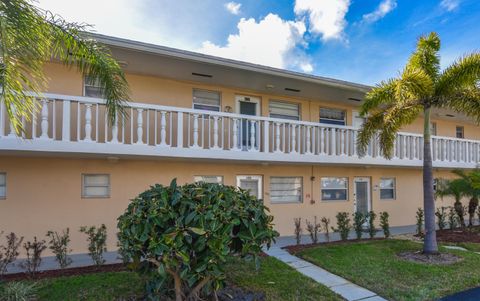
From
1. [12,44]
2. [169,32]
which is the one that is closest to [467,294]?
[12,44]

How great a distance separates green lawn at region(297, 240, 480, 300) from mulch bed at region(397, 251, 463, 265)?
185 millimetres

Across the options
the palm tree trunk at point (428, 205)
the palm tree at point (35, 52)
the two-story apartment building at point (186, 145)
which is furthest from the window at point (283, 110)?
the palm tree at point (35, 52)

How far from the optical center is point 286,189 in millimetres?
11086

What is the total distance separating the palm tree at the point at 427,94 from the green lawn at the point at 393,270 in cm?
97

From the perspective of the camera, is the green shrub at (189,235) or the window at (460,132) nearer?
the green shrub at (189,235)

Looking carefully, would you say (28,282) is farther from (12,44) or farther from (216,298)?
(12,44)

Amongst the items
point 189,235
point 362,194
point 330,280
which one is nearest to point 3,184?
point 189,235

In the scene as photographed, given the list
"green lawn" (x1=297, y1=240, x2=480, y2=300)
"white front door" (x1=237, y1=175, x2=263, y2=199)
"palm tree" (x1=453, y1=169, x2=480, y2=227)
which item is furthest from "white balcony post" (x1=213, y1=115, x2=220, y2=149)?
"palm tree" (x1=453, y1=169, x2=480, y2=227)

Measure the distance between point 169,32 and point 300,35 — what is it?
22.5 feet

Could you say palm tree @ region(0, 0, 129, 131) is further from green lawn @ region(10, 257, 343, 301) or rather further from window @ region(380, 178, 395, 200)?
window @ region(380, 178, 395, 200)

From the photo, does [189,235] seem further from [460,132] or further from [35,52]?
[460,132]

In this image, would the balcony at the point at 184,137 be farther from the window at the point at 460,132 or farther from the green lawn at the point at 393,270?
the window at the point at 460,132

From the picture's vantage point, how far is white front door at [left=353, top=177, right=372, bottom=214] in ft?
41.0

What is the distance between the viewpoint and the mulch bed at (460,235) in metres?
9.86
